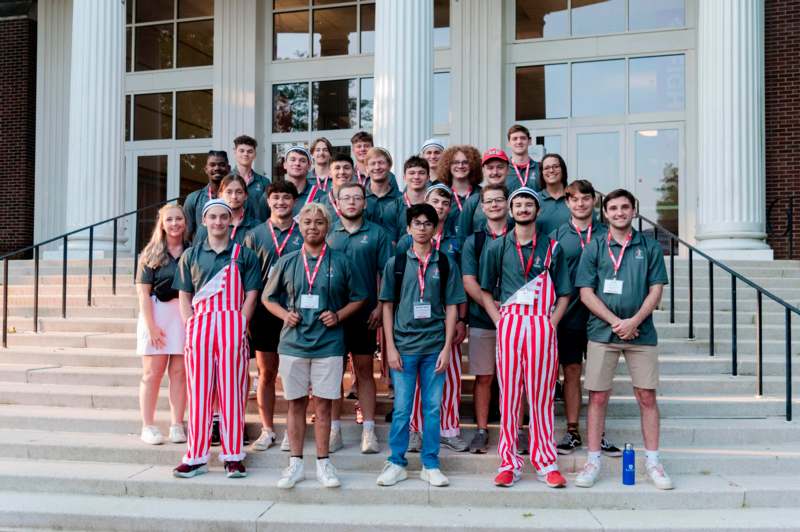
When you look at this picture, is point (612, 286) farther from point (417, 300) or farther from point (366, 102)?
point (366, 102)

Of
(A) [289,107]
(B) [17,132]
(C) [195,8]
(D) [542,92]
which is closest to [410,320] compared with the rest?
(D) [542,92]

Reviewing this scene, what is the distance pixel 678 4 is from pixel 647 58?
3.72ft

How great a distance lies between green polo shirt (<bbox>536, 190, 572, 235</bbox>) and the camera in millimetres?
6082

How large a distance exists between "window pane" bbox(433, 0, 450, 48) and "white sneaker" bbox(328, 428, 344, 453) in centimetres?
1043

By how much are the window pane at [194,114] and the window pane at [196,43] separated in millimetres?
678

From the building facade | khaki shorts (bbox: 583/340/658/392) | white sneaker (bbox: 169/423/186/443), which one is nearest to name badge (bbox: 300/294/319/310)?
white sneaker (bbox: 169/423/186/443)

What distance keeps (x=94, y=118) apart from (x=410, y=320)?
8.75 metres

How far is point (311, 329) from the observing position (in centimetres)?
496

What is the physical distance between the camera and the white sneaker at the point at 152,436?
5.72 m

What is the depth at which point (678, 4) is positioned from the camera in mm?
13469

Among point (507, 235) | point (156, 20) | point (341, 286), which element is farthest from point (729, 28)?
point (156, 20)

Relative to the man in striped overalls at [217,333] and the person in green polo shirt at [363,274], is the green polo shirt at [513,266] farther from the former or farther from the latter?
the man in striped overalls at [217,333]

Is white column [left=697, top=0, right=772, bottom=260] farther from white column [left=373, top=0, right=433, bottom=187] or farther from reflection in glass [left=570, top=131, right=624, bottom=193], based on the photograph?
white column [left=373, top=0, right=433, bottom=187]

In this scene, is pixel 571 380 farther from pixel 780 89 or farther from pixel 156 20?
pixel 156 20
